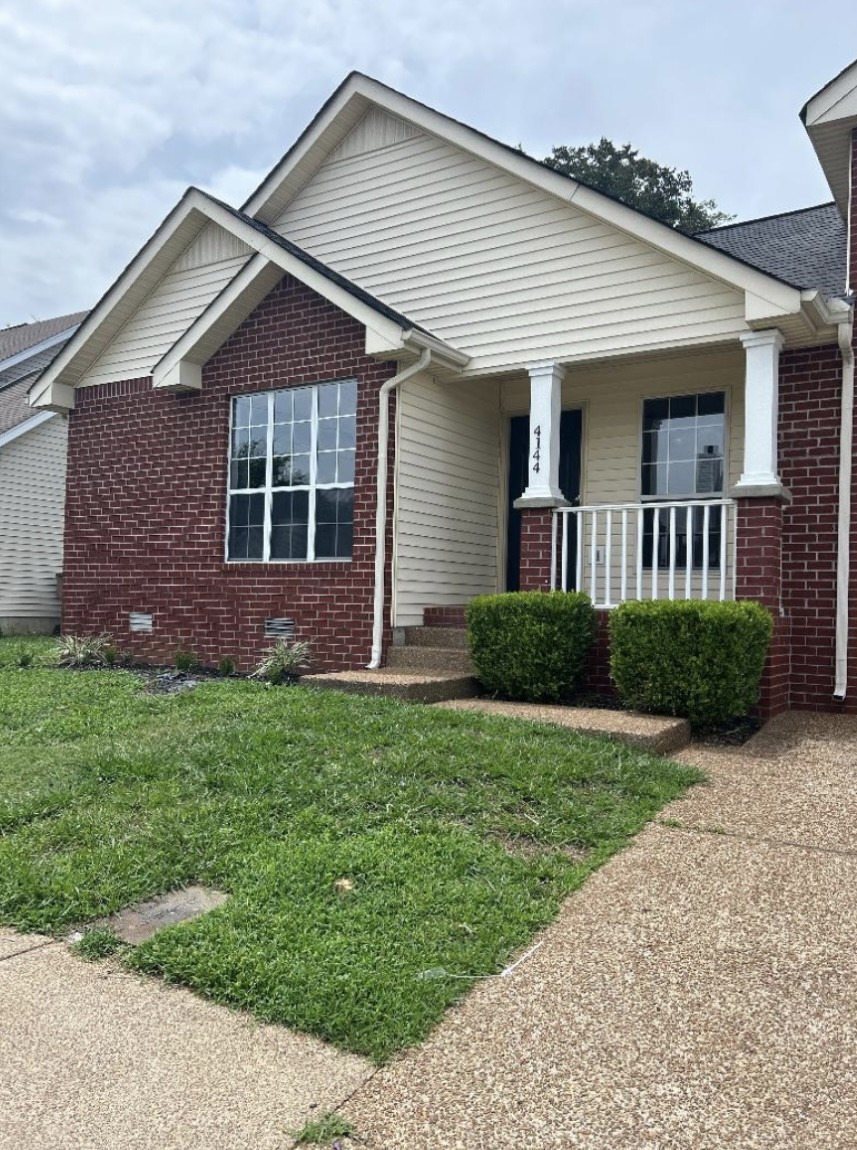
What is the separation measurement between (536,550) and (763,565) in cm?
222

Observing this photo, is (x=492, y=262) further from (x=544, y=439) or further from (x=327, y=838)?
(x=327, y=838)

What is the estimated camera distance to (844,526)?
8.07 meters

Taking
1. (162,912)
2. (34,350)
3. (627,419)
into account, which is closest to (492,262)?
(627,419)

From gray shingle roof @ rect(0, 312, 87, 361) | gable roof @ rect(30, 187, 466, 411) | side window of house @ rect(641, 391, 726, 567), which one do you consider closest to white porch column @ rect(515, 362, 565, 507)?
gable roof @ rect(30, 187, 466, 411)

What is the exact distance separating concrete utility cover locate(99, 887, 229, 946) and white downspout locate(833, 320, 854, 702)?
6069 mm

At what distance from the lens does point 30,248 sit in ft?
120

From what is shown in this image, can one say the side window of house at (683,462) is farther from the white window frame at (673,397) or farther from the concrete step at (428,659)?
the concrete step at (428,659)

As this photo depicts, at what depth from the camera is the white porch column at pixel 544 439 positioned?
9.00 m

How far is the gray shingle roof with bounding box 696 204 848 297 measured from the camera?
9.23 meters

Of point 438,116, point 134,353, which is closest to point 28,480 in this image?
point 134,353

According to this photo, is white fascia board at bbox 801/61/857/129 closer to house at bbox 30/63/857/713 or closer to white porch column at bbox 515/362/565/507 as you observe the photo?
house at bbox 30/63/857/713

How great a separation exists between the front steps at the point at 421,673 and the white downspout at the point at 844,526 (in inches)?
129

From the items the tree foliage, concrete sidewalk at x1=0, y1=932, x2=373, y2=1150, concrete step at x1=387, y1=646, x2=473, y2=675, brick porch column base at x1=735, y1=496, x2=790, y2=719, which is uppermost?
the tree foliage

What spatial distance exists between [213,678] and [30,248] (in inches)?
1316
